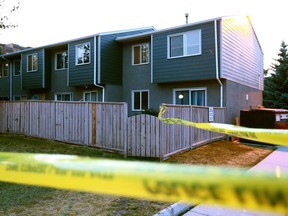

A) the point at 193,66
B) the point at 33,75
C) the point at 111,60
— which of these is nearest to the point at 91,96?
the point at 111,60

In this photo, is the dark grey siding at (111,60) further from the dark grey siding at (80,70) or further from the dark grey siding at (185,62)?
the dark grey siding at (185,62)

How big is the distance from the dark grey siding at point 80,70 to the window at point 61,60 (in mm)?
1560

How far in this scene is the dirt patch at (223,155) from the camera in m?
7.86

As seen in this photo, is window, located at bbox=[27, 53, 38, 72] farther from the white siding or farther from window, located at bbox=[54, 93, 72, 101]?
the white siding

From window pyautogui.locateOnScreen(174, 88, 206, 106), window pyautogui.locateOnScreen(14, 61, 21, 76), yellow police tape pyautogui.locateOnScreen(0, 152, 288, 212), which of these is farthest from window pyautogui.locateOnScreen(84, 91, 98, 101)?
yellow police tape pyautogui.locateOnScreen(0, 152, 288, 212)

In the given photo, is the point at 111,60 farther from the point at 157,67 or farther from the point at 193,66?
the point at 193,66

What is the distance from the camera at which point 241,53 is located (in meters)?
15.9

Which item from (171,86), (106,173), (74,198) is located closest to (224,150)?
(171,86)

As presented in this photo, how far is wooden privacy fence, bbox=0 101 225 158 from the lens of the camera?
7.98m

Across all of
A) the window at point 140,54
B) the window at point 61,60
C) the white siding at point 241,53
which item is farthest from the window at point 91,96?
the white siding at point 241,53

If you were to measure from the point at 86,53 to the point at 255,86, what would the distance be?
38.9ft

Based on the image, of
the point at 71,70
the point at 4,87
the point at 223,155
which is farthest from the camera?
the point at 4,87

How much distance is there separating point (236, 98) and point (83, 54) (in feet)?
32.2

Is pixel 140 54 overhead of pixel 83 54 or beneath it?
beneath
